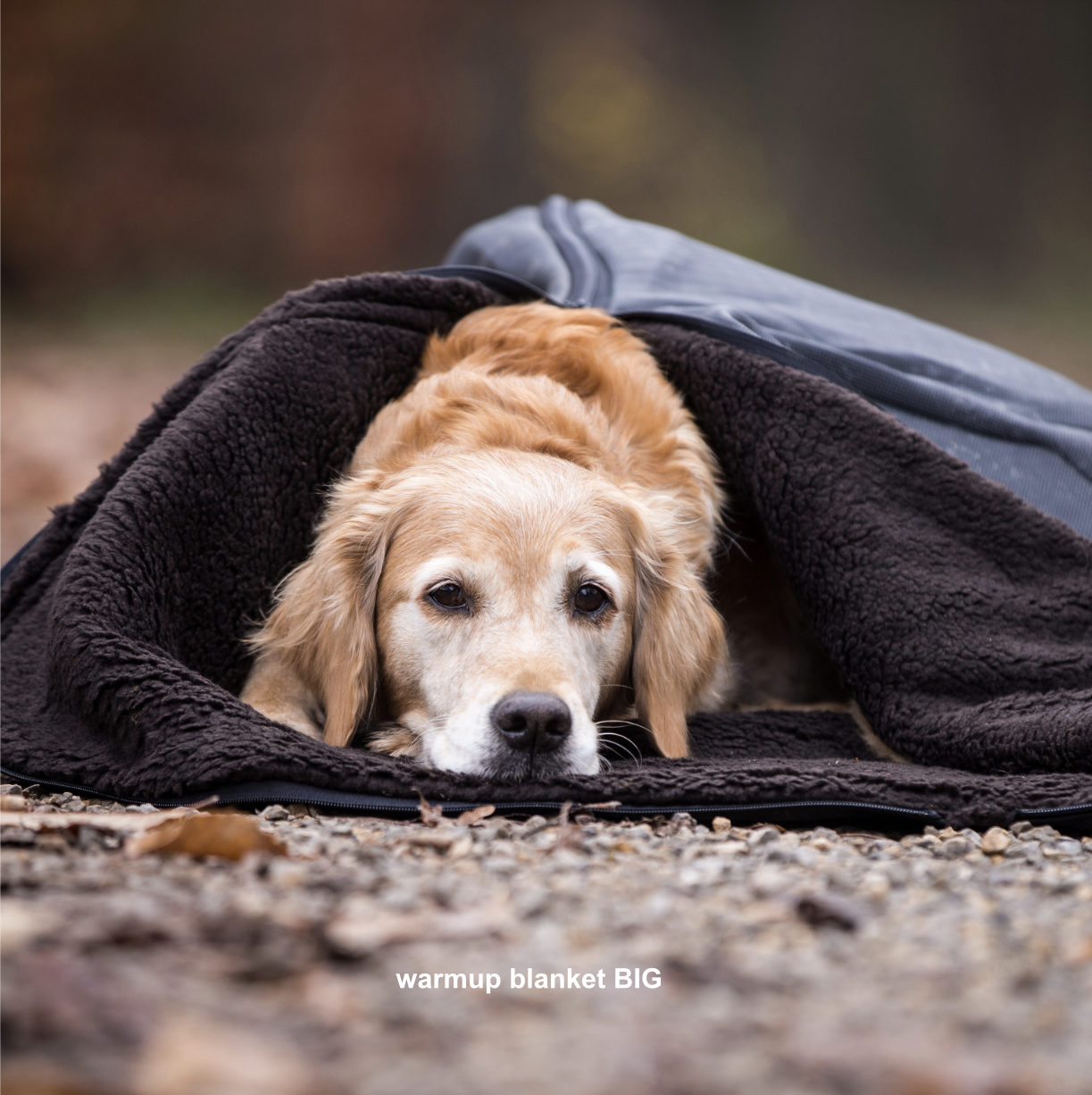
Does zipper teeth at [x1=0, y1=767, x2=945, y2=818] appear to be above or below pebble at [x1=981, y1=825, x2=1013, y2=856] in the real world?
above

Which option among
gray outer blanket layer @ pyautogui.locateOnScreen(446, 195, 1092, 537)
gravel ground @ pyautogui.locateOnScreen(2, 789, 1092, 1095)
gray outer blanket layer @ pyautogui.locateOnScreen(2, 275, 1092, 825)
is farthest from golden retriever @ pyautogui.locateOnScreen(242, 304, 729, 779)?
gravel ground @ pyautogui.locateOnScreen(2, 789, 1092, 1095)

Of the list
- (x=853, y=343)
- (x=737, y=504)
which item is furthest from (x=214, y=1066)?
(x=853, y=343)

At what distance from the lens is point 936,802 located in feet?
7.54

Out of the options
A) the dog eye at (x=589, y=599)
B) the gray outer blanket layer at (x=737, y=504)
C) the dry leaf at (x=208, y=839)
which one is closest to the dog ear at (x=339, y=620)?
the gray outer blanket layer at (x=737, y=504)

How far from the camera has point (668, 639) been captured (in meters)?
2.94

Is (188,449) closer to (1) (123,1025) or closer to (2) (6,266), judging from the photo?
(1) (123,1025)

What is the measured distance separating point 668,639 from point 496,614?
549 mm

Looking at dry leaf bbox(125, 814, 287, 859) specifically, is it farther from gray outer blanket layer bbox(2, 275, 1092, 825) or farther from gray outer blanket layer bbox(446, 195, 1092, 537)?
gray outer blanket layer bbox(446, 195, 1092, 537)

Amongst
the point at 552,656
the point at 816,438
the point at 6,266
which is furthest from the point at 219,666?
the point at 6,266

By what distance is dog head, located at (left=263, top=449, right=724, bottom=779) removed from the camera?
2434 mm

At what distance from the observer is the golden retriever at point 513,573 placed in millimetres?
2510

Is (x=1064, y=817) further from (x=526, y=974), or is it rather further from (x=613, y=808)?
(x=526, y=974)

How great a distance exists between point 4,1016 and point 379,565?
186cm

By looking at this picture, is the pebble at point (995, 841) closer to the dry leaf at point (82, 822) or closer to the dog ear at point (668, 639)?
the dog ear at point (668, 639)
